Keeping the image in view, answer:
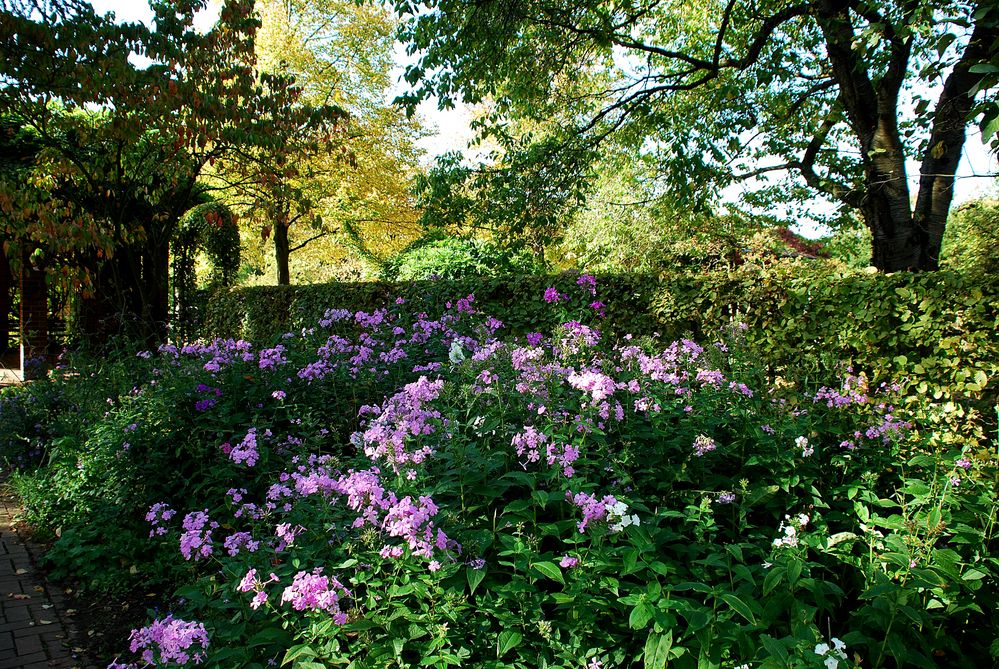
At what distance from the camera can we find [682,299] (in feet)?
20.0

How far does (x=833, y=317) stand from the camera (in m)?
5.04

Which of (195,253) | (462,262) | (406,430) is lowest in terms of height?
(406,430)

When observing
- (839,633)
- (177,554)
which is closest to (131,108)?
(177,554)

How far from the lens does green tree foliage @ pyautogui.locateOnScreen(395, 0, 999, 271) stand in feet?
23.3

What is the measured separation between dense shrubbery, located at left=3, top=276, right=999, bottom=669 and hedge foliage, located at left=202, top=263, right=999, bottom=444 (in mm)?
1004

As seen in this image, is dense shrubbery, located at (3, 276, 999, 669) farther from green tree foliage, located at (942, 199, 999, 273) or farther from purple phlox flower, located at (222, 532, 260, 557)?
green tree foliage, located at (942, 199, 999, 273)

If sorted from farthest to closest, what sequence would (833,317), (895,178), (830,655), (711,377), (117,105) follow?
(895,178) → (117,105) → (833,317) → (711,377) → (830,655)

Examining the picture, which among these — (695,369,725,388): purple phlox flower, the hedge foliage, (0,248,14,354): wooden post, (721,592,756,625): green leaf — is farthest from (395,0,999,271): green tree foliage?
(0,248,14,354): wooden post

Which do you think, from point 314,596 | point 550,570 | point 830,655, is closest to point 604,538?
point 550,570

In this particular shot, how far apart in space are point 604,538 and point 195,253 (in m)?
15.0

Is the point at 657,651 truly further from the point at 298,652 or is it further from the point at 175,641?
the point at 175,641

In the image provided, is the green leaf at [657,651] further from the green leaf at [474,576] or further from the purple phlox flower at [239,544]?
the purple phlox flower at [239,544]

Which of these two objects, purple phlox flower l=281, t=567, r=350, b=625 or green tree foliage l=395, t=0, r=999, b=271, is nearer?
purple phlox flower l=281, t=567, r=350, b=625

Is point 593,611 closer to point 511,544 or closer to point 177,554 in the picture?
point 511,544
